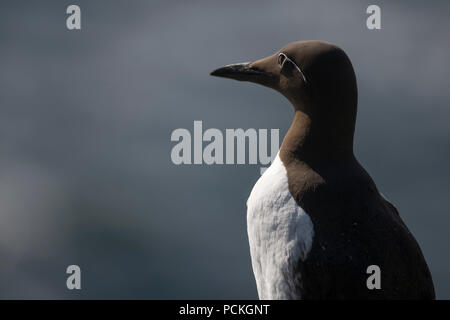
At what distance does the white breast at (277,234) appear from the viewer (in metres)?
3.71

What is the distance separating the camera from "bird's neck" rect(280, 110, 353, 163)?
3.85m

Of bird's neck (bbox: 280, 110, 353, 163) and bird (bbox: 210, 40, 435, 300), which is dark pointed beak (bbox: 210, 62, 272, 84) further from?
bird's neck (bbox: 280, 110, 353, 163)

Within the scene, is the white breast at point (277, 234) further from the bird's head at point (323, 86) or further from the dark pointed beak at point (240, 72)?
the dark pointed beak at point (240, 72)

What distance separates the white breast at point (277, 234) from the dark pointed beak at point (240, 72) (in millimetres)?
643

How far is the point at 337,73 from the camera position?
3.84 m

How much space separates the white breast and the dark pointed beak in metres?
0.64

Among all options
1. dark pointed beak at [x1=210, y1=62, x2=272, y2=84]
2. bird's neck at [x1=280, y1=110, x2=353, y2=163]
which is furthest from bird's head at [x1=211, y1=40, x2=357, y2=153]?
dark pointed beak at [x1=210, y1=62, x2=272, y2=84]

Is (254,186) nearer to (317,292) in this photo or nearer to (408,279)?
(317,292)

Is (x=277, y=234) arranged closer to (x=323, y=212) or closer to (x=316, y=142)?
(x=323, y=212)

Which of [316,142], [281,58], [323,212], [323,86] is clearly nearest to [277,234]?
[323,212]

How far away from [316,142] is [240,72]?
80 centimetres

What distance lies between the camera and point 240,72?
4.30 metres

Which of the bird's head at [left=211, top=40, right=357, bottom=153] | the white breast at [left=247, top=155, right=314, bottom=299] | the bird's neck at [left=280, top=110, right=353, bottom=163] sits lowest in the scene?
the white breast at [left=247, top=155, right=314, bottom=299]
